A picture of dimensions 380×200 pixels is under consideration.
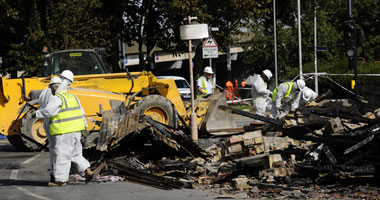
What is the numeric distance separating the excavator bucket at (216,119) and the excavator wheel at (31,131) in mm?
3633

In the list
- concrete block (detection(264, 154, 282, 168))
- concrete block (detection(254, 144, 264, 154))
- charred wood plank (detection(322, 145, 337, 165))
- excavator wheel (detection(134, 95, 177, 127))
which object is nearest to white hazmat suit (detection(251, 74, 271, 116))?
excavator wheel (detection(134, 95, 177, 127))

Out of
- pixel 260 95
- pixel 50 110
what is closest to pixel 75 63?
pixel 260 95

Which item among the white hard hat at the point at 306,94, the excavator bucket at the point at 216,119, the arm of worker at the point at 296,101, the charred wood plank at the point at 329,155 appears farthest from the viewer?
the arm of worker at the point at 296,101

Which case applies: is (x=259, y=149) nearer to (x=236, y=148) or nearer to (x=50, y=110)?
(x=236, y=148)

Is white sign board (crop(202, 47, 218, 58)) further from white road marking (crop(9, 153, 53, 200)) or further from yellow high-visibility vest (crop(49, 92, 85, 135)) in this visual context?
yellow high-visibility vest (crop(49, 92, 85, 135))

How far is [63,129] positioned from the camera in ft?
35.5

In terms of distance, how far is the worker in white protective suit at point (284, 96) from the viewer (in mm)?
16484

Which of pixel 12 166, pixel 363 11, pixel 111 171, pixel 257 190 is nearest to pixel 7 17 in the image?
pixel 12 166

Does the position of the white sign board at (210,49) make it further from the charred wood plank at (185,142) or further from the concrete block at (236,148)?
the concrete block at (236,148)

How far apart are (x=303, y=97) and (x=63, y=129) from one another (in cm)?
727

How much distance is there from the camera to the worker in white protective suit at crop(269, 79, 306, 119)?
16.5 m

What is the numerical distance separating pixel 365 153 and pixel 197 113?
779 cm

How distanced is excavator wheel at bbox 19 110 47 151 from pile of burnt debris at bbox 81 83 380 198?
215 centimetres

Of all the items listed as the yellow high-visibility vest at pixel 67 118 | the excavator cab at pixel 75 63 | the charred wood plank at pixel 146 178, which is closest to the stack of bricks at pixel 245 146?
the charred wood plank at pixel 146 178
